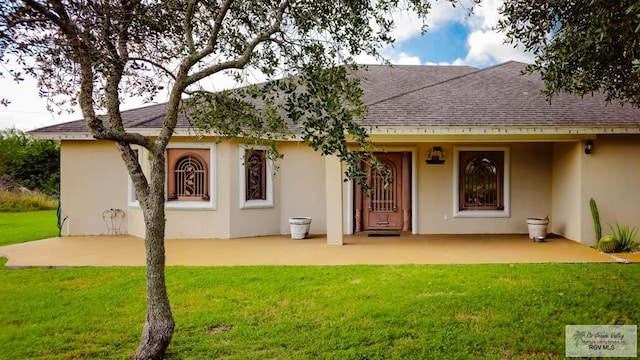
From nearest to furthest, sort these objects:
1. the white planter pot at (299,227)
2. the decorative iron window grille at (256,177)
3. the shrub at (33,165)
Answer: the white planter pot at (299,227) < the decorative iron window grille at (256,177) < the shrub at (33,165)

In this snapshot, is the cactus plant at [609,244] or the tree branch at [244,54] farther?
the cactus plant at [609,244]

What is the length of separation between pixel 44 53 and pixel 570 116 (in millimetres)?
10833

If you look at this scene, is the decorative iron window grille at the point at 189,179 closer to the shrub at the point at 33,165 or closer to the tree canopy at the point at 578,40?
the tree canopy at the point at 578,40

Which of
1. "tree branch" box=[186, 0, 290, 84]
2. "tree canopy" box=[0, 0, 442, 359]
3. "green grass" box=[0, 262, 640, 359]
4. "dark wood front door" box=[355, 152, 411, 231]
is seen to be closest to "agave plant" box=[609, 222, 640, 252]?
"green grass" box=[0, 262, 640, 359]

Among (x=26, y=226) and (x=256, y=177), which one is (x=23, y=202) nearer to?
(x=26, y=226)

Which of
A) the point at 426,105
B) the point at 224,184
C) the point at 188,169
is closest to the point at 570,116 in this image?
the point at 426,105

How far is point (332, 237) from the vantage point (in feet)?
34.0

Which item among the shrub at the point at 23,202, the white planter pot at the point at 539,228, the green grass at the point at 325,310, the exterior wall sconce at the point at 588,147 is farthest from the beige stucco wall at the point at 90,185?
the exterior wall sconce at the point at 588,147

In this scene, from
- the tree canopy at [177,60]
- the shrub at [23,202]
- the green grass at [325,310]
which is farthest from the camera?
the shrub at [23,202]

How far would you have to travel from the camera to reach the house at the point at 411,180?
10258 millimetres

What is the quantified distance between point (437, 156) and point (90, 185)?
1035cm

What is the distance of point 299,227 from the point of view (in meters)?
11.4

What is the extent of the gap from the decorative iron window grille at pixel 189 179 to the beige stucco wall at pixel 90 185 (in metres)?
2.07

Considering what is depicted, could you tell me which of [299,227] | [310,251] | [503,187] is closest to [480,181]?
[503,187]
